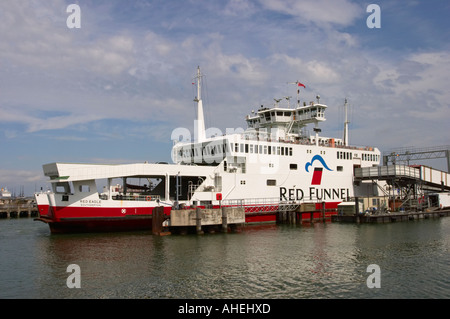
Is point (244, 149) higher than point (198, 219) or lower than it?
higher

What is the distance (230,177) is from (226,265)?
14873mm

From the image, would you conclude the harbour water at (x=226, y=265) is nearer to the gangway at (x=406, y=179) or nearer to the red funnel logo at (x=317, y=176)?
the red funnel logo at (x=317, y=176)

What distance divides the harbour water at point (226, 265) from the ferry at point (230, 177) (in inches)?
72.9

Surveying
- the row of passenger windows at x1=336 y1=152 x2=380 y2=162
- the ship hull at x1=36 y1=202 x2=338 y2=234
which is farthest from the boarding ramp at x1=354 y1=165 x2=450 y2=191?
the ship hull at x1=36 y1=202 x2=338 y2=234

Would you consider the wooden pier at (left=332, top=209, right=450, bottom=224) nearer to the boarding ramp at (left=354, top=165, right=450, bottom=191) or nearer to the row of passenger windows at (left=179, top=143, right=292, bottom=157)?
the boarding ramp at (left=354, top=165, right=450, bottom=191)

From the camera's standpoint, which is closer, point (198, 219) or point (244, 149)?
point (198, 219)

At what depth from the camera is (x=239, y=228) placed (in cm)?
3000

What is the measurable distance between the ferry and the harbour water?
1.85m

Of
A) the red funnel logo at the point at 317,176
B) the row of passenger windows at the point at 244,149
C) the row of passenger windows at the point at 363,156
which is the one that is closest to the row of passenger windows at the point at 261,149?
the row of passenger windows at the point at 244,149

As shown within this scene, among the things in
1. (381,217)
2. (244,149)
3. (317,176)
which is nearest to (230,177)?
(244,149)

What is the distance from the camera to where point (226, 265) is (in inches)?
672

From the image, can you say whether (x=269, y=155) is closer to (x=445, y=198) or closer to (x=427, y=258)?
(x=427, y=258)

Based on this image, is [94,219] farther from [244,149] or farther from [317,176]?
[317,176]
